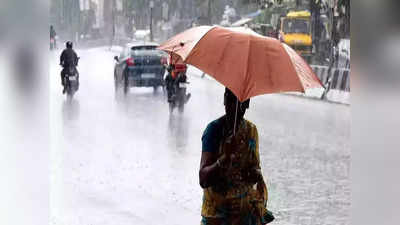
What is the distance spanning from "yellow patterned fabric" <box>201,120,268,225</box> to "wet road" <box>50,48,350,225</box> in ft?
11.2

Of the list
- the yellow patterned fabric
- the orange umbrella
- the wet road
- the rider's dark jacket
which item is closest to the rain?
the wet road

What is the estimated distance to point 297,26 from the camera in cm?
1388

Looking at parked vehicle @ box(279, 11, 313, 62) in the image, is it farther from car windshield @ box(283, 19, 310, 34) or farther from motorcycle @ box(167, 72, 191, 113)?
motorcycle @ box(167, 72, 191, 113)

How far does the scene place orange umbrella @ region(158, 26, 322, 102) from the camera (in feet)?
12.4

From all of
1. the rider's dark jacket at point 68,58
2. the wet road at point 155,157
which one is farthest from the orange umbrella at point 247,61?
the rider's dark jacket at point 68,58

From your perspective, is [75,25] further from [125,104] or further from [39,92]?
[39,92]

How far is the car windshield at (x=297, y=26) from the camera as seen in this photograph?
13556 mm

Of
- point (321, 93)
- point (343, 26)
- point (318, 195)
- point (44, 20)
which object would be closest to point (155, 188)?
point (318, 195)

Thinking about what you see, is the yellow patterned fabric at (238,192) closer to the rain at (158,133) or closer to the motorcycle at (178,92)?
the rain at (158,133)

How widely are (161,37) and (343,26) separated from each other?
4.04 meters

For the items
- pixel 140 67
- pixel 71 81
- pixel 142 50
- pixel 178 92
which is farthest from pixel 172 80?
pixel 71 81

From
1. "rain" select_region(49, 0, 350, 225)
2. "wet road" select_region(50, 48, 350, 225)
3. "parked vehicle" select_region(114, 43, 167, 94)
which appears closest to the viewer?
"wet road" select_region(50, 48, 350, 225)

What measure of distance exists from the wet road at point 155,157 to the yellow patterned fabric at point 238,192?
3422 millimetres

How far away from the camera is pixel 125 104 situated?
11375 mm
